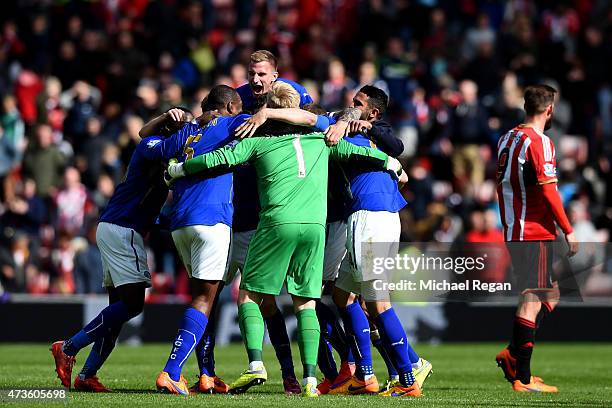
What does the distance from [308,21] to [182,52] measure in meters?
2.34

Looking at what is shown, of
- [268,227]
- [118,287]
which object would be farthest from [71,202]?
[268,227]

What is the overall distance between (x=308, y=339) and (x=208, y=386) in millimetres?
1260

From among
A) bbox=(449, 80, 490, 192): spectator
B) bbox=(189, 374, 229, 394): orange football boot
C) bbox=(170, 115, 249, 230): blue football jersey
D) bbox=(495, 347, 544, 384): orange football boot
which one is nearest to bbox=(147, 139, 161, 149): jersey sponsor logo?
bbox=(170, 115, 249, 230): blue football jersey

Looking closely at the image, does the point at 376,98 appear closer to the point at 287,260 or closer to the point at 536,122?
the point at 536,122

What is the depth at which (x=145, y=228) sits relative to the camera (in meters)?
11.3

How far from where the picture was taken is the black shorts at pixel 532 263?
38.2 feet

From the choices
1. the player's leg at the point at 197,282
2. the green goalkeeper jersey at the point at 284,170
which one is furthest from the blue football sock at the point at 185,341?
the green goalkeeper jersey at the point at 284,170

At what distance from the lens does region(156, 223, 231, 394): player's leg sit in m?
10.5

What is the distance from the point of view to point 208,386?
1116 centimetres

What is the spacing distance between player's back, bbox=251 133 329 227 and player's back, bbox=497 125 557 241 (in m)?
2.02

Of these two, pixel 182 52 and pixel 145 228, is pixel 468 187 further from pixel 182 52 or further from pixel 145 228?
pixel 145 228

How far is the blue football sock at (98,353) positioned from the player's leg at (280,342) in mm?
1239

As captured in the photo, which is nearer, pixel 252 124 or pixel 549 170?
pixel 252 124

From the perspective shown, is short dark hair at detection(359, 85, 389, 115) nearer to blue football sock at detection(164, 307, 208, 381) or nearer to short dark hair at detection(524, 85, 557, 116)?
short dark hair at detection(524, 85, 557, 116)
